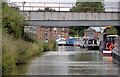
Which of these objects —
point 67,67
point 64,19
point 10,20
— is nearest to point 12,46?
point 67,67

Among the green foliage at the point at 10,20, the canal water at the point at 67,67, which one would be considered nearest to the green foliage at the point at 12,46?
the green foliage at the point at 10,20

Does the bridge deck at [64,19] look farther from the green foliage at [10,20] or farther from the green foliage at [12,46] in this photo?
the green foliage at [10,20]

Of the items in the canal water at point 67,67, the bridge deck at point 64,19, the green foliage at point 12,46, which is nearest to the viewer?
the canal water at point 67,67

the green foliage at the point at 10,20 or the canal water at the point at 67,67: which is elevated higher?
the green foliage at the point at 10,20

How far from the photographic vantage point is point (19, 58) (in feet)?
59.8

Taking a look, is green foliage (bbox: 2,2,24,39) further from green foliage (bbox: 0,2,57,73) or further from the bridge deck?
the bridge deck

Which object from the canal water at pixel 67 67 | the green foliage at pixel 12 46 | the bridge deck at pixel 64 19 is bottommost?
the canal water at pixel 67 67

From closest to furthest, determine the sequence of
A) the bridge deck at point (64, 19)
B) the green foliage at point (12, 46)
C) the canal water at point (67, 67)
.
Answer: the canal water at point (67, 67), the green foliage at point (12, 46), the bridge deck at point (64, 19)

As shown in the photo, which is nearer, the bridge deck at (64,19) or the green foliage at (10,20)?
the green foliage at (10,20)

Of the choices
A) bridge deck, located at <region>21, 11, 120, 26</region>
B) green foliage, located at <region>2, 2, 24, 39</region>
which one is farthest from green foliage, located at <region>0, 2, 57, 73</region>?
bridge deck, located at <region>21, 11, 120, 26</region>

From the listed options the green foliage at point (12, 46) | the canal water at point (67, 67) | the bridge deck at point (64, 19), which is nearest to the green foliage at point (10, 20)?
the green foliage at point (12, 46)

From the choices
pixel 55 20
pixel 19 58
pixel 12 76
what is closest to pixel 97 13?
pixel 55 20

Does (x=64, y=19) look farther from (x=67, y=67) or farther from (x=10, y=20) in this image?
(x=67, y=67)

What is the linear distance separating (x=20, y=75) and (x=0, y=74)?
990 mm
